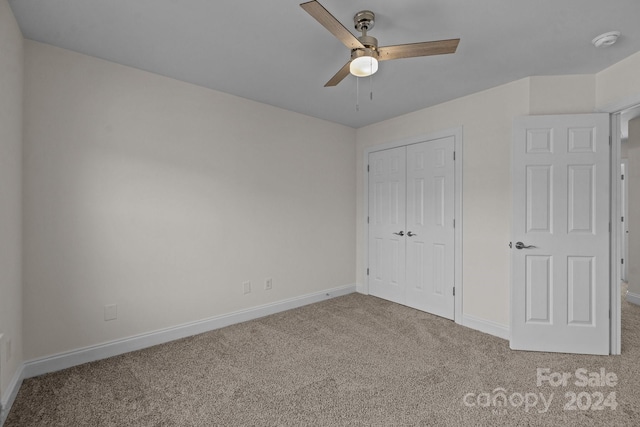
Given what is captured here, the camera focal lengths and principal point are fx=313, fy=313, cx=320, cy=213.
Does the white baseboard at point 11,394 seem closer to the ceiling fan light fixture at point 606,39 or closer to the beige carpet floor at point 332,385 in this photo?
the beige carpet floor at point 332,385

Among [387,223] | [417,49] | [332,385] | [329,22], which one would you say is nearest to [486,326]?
[387,223]

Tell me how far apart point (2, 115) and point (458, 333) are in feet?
12.8

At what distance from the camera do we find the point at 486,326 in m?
3.14

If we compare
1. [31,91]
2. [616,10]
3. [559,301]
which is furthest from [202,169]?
[559,301]

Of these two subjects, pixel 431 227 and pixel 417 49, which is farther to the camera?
pixel 431 227

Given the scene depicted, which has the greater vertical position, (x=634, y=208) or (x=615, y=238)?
(x=634, y=208)

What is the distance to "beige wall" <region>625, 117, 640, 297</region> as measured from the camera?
407cm

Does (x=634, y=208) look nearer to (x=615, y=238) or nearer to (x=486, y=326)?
(x=615, y=238)

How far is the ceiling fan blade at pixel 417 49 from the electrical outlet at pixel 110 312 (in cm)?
280

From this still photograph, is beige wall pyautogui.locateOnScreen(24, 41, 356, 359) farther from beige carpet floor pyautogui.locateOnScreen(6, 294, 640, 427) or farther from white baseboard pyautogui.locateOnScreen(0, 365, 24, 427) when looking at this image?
beige carpet floor pyautogui.locateOnScreen(6, 294, 640, 427)

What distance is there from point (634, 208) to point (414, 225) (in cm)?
298

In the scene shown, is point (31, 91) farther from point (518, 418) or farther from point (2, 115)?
point (518, 418)

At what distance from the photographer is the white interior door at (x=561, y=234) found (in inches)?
105

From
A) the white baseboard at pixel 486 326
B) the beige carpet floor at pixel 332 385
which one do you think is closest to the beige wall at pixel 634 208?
the beige carpet floor at pixel 332 385
